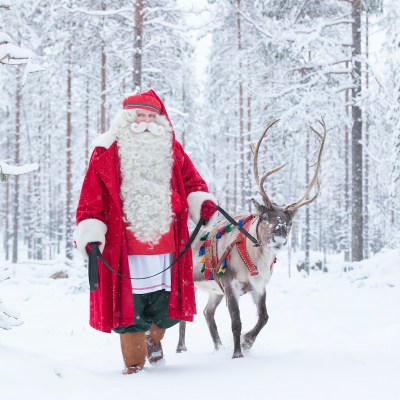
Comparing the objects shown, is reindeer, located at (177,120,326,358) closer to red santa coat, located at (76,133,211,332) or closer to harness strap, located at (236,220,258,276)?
harness strap, located at (236,220,258,276)

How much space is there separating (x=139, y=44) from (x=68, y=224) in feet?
36.6

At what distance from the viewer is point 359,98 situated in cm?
1309

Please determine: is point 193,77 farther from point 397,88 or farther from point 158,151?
point 158,151

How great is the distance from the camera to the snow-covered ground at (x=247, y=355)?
128 inches

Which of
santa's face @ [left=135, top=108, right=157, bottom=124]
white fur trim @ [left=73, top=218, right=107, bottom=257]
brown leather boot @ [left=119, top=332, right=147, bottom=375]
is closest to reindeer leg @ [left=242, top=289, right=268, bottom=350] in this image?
brown leather boot @ [left=119, top=332, right=147, bottom=375]

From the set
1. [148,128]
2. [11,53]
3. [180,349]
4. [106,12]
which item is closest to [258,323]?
[180,349]

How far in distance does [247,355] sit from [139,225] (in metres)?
1.89

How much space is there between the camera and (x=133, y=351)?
4.33 m

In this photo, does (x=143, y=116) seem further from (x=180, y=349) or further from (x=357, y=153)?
(x=357, y=153)

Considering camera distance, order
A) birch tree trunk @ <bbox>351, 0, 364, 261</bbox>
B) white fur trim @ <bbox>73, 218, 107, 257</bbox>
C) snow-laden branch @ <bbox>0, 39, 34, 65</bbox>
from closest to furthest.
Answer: white fur trim @ <bbox>73, 218, 107, 257</bbox>
snow-laden branch @ <bbox>0, 39, 34, 65</bbox>
birch tree trunk @ <bbox>351, 0, 364, 261</bbox>

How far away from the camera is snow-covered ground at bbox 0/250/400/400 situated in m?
3.26

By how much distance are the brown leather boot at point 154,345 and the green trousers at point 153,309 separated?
11 cm

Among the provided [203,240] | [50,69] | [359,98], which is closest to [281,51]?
[359,98]

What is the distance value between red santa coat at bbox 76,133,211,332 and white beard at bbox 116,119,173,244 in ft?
0.27
